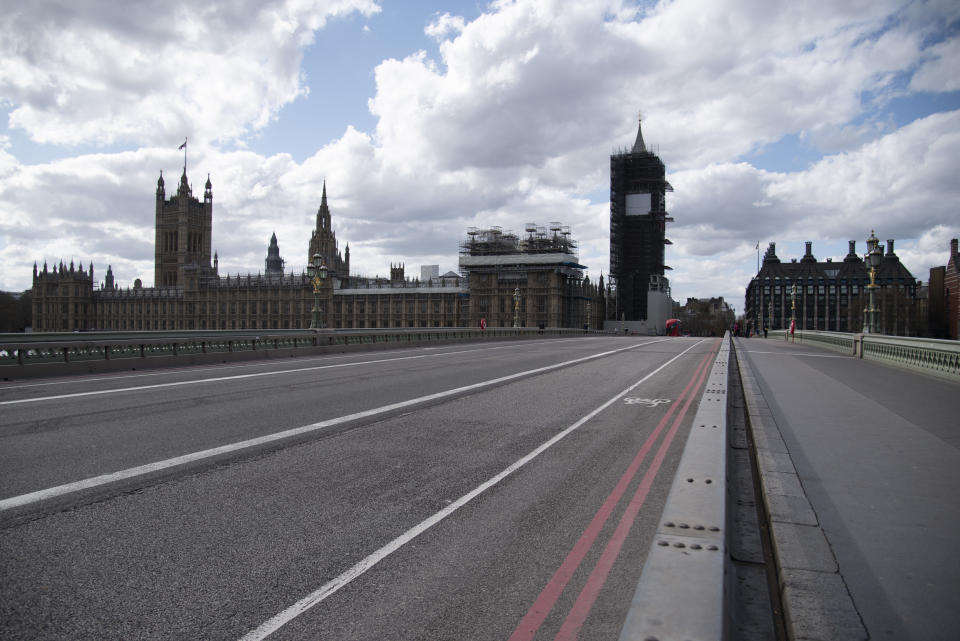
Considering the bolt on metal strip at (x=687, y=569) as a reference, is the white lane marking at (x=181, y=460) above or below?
below

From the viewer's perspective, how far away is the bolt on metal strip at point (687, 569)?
2.71 m

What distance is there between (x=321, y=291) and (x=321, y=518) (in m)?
135

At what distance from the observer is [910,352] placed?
19.2 metres

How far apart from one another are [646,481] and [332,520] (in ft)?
10.5

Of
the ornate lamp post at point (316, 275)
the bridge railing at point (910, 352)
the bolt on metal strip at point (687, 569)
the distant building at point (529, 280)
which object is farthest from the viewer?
the distant building at point (529, 280)

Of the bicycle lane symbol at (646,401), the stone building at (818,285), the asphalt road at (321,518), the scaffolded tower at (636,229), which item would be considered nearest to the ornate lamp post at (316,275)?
the asphalt road at (321,518)

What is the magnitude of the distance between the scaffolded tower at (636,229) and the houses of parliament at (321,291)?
741 cm

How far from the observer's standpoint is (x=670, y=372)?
18.8 m

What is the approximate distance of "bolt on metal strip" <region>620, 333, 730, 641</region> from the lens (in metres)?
2.71

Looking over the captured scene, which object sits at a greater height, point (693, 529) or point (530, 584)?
point (693, 529)

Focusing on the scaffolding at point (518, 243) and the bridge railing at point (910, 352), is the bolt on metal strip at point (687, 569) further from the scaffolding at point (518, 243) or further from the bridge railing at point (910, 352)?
the scaffolding at point (518, 243)

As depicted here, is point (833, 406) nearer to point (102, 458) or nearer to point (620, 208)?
point (102, 458)

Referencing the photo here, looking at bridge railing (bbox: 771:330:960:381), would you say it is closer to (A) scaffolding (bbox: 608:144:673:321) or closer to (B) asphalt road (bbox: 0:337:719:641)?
(B) asphalt road (bbox: 0:337:719:641)

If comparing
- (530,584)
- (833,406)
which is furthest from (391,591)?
(833,406)
